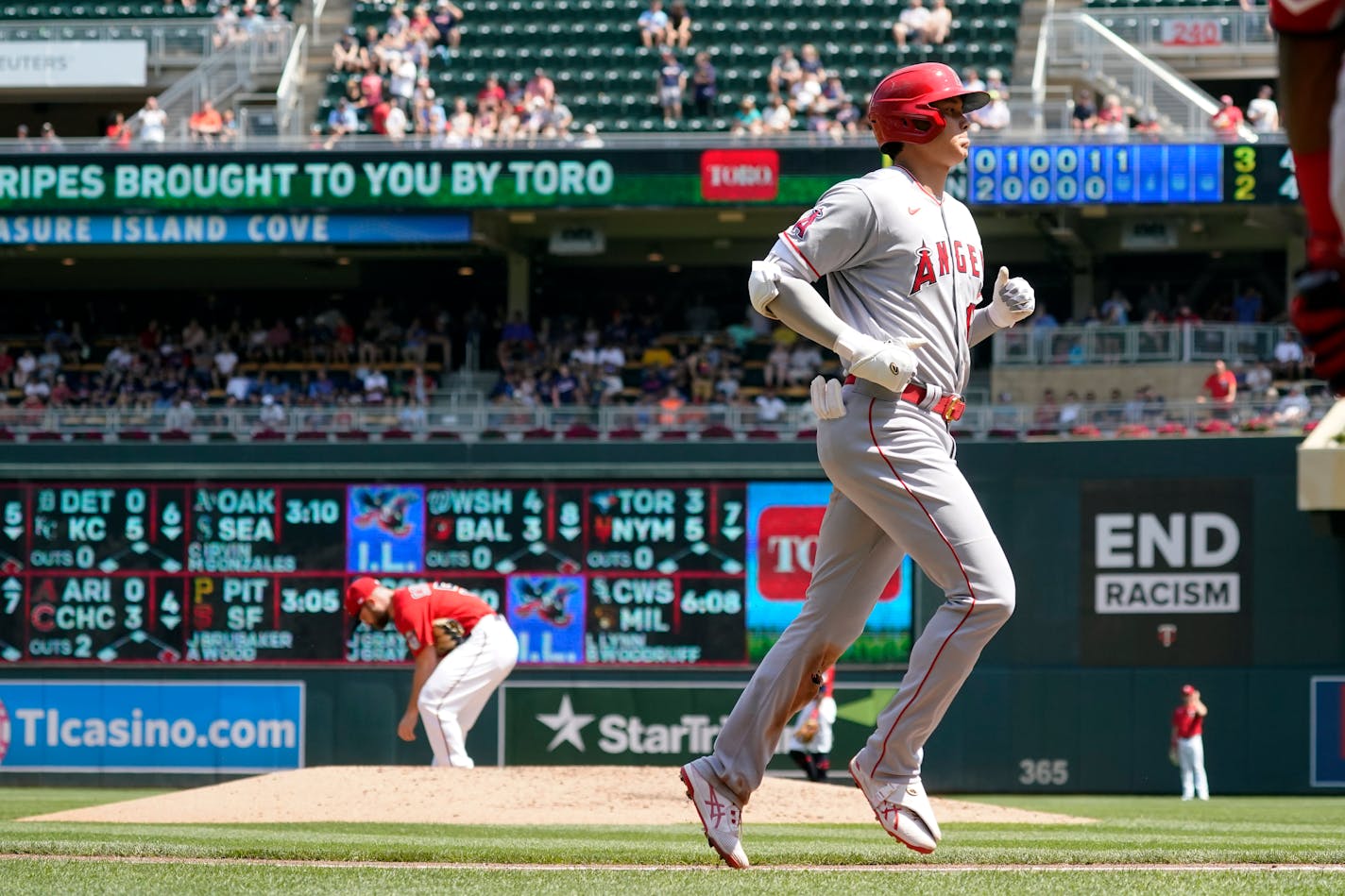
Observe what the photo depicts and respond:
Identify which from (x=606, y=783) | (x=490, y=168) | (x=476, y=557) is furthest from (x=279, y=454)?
(x=606, y=783)

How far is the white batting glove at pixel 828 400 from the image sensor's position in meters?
5.30

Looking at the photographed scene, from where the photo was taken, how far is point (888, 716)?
5.46 meters

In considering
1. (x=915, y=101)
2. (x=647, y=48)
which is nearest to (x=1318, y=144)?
(x=915, y=101)

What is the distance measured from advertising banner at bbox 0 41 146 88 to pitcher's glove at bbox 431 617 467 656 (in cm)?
1694

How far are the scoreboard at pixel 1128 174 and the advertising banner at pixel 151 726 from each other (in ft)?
31.7

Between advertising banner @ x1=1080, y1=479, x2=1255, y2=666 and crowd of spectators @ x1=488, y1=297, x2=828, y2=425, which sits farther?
crowd of spectators @ x1=488, y1=297, x2=828, y2=425

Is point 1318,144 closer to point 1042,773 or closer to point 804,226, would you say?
point 804,226

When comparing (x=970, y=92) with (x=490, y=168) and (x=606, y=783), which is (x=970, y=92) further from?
(x=490, y=168)

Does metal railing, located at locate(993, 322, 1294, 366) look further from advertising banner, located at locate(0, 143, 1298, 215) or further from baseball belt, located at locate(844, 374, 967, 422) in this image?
baseball belt, located at locate(844, 374, 967, 422)

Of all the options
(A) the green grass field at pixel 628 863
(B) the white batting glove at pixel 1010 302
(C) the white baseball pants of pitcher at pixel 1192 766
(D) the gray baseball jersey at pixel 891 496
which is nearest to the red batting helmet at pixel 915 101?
(D) the gray baseball jersey at pixel 891 496

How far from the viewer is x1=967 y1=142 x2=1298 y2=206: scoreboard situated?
21.5 meters

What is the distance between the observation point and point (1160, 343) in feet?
67.8

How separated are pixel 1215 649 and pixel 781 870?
14601 millimetres

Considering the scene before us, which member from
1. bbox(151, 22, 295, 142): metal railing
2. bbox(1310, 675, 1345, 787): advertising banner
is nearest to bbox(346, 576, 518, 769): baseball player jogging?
bbox(1310, 675, 1345, 787): advertising banner
